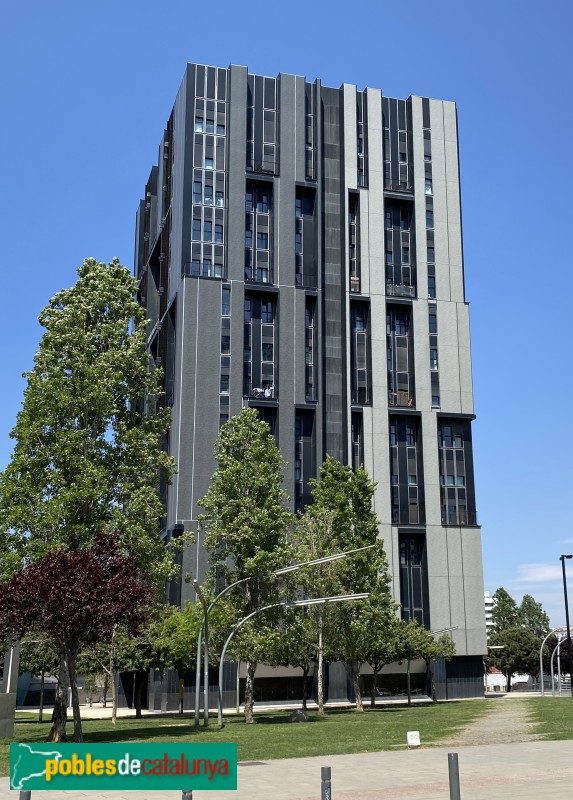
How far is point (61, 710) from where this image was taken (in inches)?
1335

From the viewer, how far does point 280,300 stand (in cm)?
7981

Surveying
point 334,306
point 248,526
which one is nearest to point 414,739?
point 248,526

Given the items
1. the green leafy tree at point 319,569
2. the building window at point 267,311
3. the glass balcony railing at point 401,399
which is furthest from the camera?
the glass balcony railing at point 401,399

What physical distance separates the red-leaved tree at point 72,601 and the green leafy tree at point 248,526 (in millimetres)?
14433

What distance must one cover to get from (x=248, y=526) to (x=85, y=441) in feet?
45.3

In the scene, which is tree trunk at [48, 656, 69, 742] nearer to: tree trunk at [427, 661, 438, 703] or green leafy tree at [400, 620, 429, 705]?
green leafy tree at [400, 620, 429, 705]

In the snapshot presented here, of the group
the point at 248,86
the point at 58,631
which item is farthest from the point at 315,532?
the point at 248,86

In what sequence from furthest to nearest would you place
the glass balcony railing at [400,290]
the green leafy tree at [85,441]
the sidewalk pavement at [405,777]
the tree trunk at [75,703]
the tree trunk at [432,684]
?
the glass balcony railing at [400,290] < the tree trunk at [432,684] < the green leafy tree at [85,441] < the tree trunk at [75,703] < the sidewalk pavement at [405,777]

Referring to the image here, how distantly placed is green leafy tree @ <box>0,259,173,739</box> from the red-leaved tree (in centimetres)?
268

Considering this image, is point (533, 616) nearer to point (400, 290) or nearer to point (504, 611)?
point (504, 611)

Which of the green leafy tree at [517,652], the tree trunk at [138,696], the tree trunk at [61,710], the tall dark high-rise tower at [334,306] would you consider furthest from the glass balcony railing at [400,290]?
the tree trunk at [61,710]

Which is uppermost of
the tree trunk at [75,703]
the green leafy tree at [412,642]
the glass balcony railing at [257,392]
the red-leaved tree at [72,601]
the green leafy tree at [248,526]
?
the glass balcony railing at [257,392]

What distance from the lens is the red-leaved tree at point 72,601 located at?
31594 millimetres

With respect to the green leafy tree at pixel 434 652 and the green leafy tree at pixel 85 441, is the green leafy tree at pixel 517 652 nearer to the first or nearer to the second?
the green leafy tree at pixel 434 652
